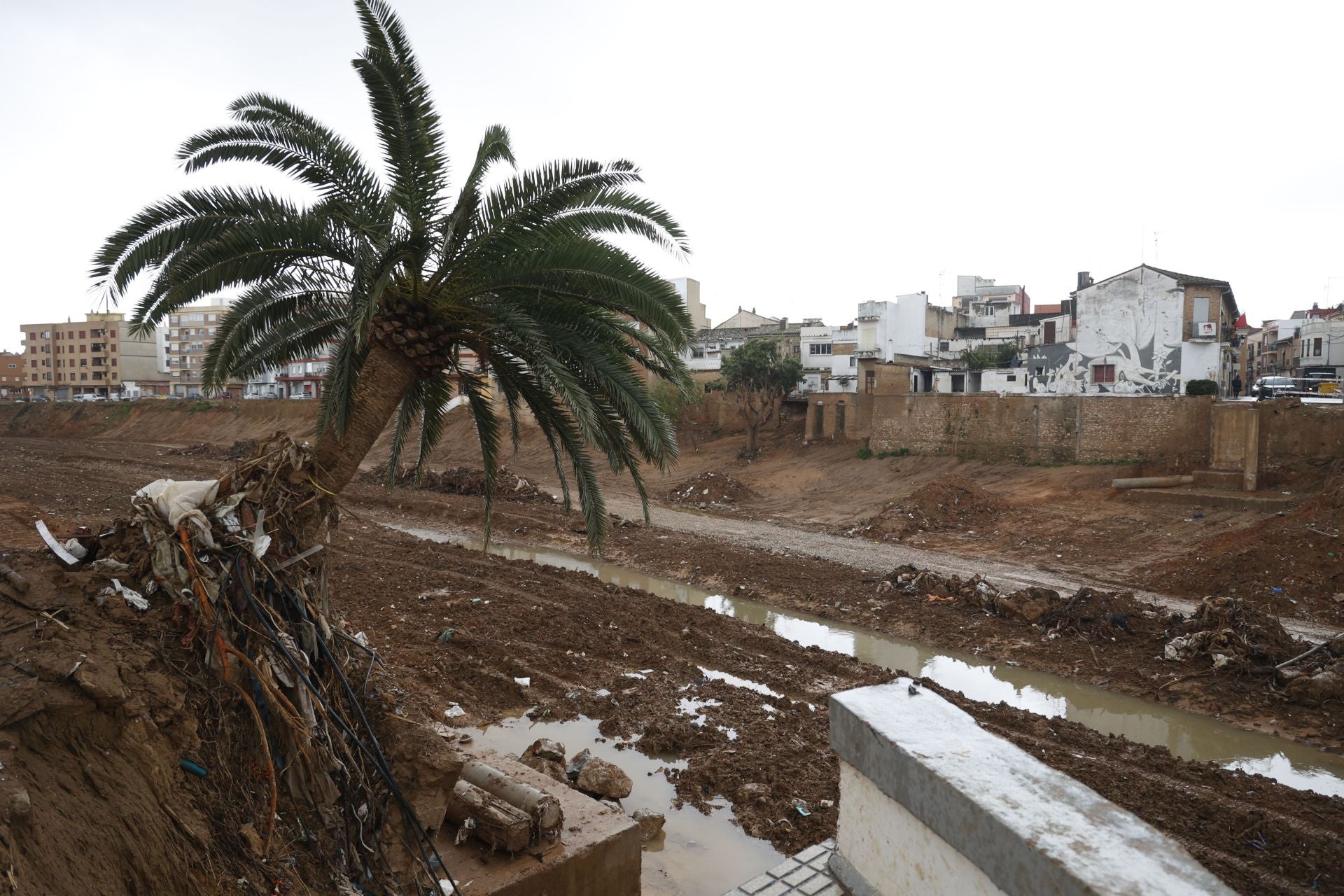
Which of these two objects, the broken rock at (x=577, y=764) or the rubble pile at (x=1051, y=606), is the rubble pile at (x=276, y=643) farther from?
the rubble pile at (x=1051, y=606)

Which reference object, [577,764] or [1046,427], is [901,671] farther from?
[1046,427]

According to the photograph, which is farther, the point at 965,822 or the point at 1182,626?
the point at 1182,626

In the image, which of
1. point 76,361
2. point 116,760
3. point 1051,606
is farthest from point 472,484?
point 76,361

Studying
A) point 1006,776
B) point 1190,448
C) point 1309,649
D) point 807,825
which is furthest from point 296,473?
point 1190,448

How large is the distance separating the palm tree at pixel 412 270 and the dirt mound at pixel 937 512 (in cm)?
1487

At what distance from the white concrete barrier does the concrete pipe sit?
20.6 m

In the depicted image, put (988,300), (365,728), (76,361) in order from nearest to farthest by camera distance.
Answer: (365,728) < (988,300) < (76,361)

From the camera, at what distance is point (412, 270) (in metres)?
6.48

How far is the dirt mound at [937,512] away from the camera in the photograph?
21.4 metres

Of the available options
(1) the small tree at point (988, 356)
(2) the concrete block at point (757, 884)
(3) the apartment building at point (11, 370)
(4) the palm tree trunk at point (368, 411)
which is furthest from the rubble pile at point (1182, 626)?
(3) the apartment building at point (11, 370)

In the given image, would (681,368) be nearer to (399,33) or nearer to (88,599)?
(399,33)

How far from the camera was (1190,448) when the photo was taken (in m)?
22.7

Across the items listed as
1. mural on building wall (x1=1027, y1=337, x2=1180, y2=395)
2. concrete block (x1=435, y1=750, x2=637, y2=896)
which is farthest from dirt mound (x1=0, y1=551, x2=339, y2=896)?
mural on building wall (x1=1027, y1=337, x2=1180, y2=395)

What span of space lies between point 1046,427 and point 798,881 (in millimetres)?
24773
